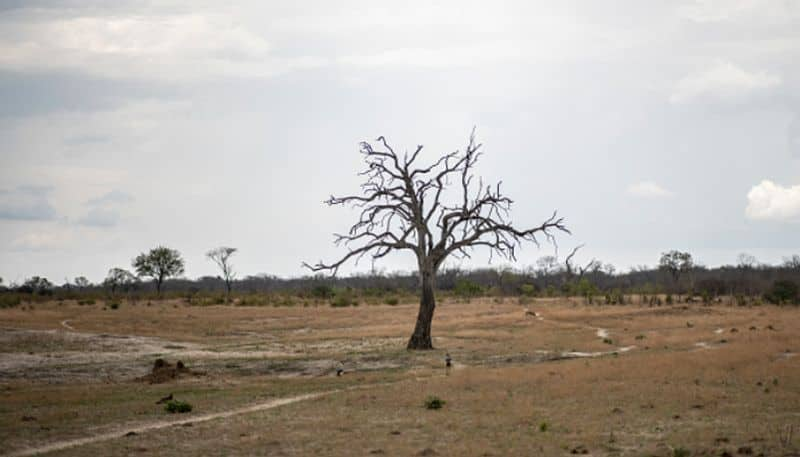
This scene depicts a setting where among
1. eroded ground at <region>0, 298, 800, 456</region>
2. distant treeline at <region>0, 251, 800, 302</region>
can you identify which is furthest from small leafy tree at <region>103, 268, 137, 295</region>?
eroded ground at <region>0, 298, 800, 456</region>

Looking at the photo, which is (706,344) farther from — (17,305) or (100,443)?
(17,305)

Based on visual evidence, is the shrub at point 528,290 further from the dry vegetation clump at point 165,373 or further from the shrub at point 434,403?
the shrub at point 434,403

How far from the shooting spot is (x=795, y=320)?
53.7 metres

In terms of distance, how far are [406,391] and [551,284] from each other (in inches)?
4407

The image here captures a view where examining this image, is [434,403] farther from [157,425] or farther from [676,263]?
[676,263]

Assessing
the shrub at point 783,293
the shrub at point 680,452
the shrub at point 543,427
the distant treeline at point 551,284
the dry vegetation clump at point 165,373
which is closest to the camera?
the shrub at point 680,452

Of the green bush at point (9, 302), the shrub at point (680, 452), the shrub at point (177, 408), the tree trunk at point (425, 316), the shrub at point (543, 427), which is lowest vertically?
the shrub at point (680, 452)

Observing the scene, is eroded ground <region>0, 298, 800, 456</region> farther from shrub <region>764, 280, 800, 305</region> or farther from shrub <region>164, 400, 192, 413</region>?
shrub <region>764, 280, 800, 305</region>

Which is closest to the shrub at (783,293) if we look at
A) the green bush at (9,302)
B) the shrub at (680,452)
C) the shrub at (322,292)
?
the shrub at (322,292)

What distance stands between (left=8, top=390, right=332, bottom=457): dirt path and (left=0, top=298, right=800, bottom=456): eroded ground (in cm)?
6

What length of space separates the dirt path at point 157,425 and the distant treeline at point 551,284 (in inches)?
775

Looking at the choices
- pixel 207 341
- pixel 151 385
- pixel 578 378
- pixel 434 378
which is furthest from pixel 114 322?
pixel 578 378

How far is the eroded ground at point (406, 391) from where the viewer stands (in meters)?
17.3

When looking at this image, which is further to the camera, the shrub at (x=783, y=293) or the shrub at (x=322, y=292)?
the shrub at (x=322, y=292)
